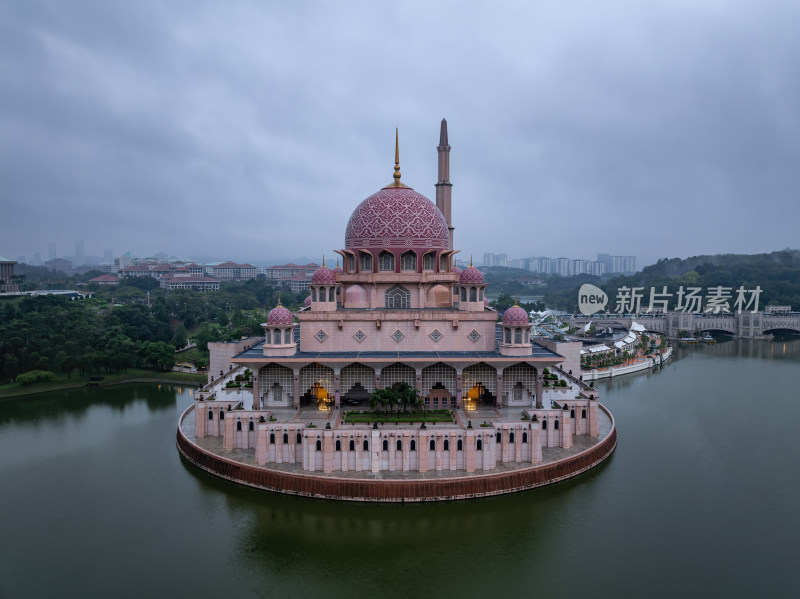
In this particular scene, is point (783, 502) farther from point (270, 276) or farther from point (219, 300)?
point (270, 276)

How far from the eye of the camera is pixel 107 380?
35.7 metres

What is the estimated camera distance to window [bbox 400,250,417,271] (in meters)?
24.9


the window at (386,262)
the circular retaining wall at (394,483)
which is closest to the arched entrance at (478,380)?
the circular retaining wall at (394,483)

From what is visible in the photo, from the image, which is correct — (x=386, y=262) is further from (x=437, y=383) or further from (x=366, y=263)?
(x=437, y=383)

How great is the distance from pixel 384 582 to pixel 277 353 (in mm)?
10251

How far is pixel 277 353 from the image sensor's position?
21.5m

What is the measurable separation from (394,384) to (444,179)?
47.6 feet

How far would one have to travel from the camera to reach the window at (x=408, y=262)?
24.9 meters

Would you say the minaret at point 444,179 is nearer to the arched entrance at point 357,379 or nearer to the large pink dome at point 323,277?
the large pink dome at point 323,277

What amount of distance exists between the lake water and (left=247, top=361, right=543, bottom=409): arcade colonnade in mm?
4336

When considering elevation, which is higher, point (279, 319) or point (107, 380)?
point (279, 319)

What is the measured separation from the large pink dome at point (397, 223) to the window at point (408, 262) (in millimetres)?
447

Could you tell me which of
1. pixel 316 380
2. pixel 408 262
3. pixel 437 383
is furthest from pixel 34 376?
pixel 437 383

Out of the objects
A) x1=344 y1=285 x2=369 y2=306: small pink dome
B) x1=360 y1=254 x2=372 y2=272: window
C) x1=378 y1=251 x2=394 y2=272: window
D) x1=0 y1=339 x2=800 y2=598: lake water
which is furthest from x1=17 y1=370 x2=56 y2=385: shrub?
x1=378 y1=251 x2=394 y2=272: window
